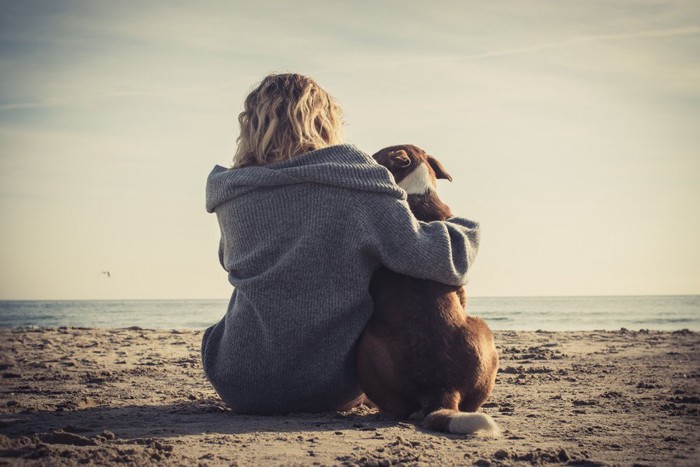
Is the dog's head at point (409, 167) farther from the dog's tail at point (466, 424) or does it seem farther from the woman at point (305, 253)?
the dog's tail at point (466, 424)

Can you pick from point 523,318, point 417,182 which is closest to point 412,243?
point 417,182

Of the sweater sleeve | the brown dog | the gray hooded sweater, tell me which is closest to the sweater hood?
the gray hooded sweater

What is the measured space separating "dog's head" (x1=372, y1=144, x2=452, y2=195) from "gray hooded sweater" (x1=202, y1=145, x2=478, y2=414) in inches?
15.0

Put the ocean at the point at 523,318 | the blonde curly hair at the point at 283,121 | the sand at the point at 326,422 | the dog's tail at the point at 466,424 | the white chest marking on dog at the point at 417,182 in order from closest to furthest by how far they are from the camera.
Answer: the sand at the point at 326,422 → the dog's tail at the point at 466,424 → the blonde curly hair at the point at 283,121 → the white chest marking on dog at the point at 417,182 → the ocean at the point at 523,318

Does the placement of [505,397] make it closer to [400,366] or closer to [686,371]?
[400,366]

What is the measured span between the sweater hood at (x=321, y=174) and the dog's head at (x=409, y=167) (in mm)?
391

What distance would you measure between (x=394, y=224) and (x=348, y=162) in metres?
0.47

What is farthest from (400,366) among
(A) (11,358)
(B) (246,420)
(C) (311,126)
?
(A) (11,358)

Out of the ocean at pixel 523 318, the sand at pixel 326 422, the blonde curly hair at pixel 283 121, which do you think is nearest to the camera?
the sand at pixel 326 422

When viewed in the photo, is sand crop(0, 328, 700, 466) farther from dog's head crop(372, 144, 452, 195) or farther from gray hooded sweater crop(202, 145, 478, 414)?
dog's head crop(372, 144, 452, 195)

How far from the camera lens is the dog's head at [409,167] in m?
3.96

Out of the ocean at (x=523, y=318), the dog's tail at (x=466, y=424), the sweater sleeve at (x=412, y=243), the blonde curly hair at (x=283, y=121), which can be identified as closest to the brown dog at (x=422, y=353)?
the dog's tail at (x=466, y=424)

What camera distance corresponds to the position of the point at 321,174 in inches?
138

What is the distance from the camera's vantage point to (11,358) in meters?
7.14
